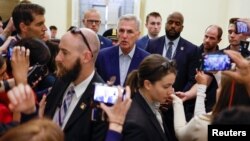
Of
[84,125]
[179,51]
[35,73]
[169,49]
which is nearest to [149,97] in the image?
[84,125]

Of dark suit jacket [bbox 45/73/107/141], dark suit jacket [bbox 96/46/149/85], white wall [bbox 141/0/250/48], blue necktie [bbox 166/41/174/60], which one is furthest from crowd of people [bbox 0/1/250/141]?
white wall [bbox 141/0/250/48]

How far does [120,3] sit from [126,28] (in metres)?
4.83

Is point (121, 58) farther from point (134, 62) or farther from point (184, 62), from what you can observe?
point (184, 62)

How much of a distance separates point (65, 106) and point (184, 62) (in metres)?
2.03

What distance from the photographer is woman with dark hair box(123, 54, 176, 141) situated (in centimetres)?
182

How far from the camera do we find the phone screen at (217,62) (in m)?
2.25

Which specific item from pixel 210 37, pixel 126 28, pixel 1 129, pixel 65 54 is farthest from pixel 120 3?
pixel 1 129

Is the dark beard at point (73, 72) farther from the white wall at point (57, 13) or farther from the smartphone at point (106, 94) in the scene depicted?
the white wall at point (57, 13)

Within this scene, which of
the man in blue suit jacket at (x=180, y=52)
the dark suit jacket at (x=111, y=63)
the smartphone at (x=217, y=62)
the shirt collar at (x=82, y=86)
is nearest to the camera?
the shirt collar at (x=82, y=86)

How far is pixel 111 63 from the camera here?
3.36 meters

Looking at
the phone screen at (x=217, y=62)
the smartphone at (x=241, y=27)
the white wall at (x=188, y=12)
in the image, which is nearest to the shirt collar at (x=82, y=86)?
the phone screen at (x=217, y=62)

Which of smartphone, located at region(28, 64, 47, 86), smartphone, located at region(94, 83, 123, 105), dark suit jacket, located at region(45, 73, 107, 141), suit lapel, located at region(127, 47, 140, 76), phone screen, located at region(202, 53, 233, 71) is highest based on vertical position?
phone screen, located at region(202, 53, 233, 71)

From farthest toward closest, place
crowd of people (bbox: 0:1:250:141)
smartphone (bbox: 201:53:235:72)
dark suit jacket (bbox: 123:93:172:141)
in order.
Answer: smartphone (bbox: 201:53:235:72), dark suit jacket (bbox: 123:93:172:141), crowd of people (bbox: 0:1:250:141)

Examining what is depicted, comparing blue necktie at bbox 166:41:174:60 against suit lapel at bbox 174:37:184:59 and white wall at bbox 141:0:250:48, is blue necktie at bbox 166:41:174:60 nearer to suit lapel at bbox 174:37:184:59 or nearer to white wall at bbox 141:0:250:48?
suit lapel at bbox 174:37:184:59
